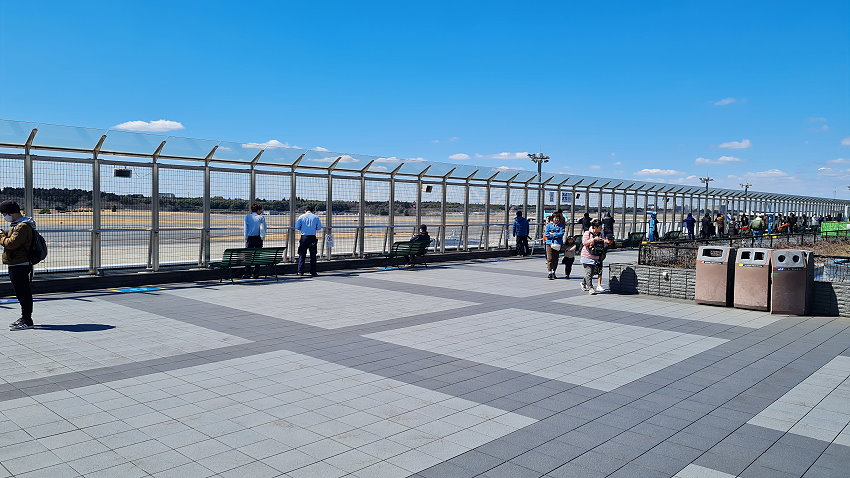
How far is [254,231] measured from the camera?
14711mm

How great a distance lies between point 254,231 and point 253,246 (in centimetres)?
36

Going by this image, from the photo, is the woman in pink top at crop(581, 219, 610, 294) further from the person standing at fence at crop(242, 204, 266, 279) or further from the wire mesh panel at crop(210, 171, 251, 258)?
the wire mesh panel at crop(210, 171, 251, 258)

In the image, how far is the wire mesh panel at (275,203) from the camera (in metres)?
15.6

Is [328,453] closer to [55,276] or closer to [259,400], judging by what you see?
[259,400]

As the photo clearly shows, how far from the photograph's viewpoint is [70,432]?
193 inches

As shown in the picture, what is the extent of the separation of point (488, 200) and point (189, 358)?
16156mm

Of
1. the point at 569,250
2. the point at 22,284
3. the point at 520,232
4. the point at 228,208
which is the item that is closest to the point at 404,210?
the point at 520,232

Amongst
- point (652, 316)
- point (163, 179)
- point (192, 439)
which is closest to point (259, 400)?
point (192, 439)

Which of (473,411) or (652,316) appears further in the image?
(652,316)

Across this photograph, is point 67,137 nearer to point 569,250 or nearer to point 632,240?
point 569,250

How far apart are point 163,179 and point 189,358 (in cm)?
762

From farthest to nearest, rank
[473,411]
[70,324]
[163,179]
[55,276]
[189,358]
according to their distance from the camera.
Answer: [163,179], [55,276], [70,324], [189,358], [473,411]

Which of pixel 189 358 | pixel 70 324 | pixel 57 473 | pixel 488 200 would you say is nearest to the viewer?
pixel 57 473

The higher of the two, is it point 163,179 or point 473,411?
point 163,179
